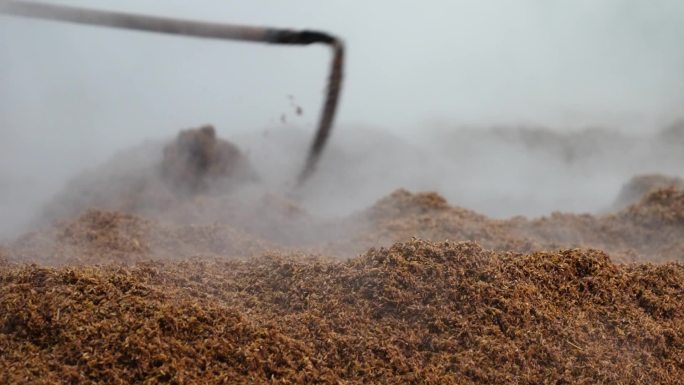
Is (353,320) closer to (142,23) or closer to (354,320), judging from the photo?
(354,320)

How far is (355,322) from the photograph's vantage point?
1719 mm

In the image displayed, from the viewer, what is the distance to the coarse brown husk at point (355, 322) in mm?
1526

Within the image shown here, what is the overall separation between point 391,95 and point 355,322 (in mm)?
4033

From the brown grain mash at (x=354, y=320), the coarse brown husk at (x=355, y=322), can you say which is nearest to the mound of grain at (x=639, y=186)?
the brown grain mash at (x=354, y=320)

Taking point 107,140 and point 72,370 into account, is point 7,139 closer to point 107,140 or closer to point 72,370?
point 107,140

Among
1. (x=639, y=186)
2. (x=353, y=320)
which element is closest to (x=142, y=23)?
(x=353, y=320)

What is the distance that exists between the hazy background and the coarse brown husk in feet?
6.97

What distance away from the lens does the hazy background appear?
4.52 meters

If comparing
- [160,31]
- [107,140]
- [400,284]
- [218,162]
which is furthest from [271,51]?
[400,284]

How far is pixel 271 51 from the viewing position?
5637 millimetres

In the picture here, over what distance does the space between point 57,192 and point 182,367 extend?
2817mm

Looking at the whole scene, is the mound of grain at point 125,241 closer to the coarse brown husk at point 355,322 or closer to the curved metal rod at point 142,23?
the coarse brown husk at point 355,322

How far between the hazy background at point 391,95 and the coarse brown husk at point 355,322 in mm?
2123

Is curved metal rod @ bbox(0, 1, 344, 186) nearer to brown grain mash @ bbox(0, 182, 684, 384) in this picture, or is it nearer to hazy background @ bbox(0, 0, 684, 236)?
brown grain mash @ bbox(0, 182, 684, 384)
